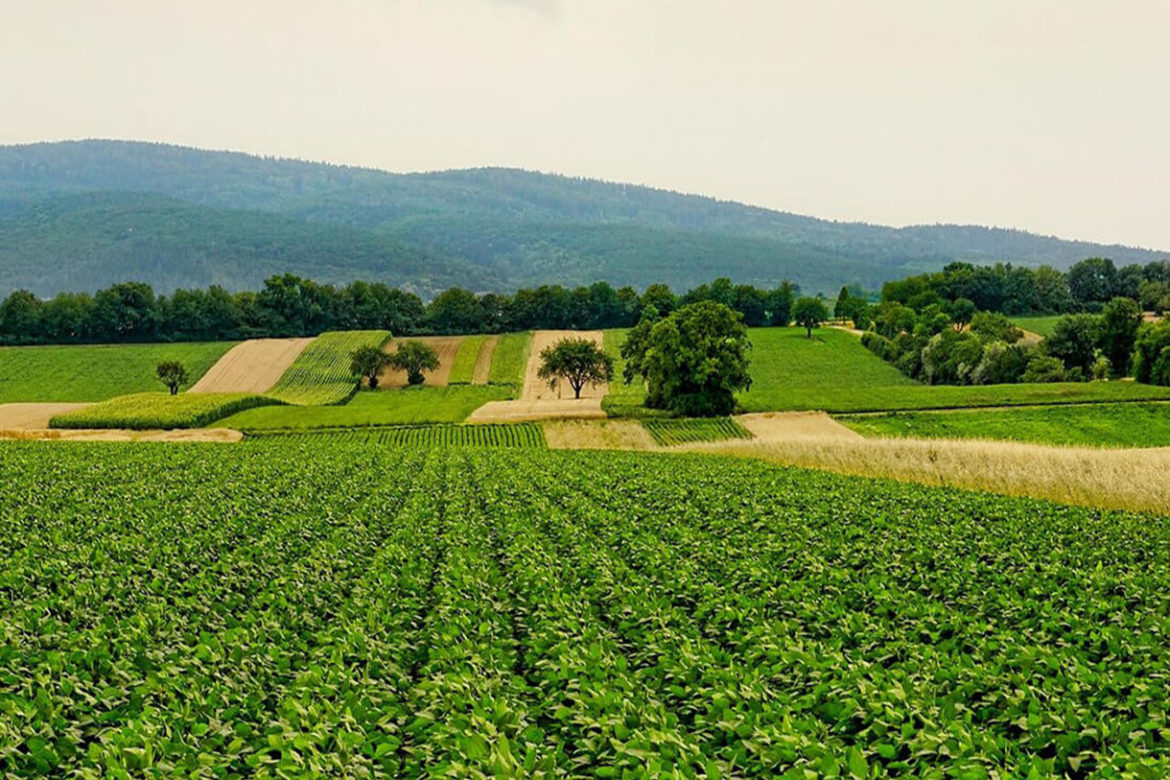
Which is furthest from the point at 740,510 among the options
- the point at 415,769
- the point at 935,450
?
the point at 935,450

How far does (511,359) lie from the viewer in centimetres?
12850

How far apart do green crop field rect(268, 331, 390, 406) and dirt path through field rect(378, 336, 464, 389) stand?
4.37 meters

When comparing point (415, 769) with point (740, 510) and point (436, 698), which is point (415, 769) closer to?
point (436, 698)

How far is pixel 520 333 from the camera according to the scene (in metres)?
147

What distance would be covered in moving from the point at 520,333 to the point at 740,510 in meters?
127

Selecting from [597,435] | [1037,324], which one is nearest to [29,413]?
[597,435]

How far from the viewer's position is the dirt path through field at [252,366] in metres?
115

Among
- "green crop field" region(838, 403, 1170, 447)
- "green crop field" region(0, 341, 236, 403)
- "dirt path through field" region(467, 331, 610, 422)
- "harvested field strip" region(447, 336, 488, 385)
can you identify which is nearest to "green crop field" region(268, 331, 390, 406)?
"harvested field strip" region(447, 336, 488, 385)

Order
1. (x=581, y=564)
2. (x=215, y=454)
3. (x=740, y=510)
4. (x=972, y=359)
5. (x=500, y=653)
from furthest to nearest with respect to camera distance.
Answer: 1. (x=972, y=359)
2. (x=215, y=454)
3. (x=740, y=510)
4. (x=581, y=564)
5. (x=500, y=653)

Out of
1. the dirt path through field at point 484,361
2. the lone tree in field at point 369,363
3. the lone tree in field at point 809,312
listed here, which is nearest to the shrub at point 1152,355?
the lone tree in field at point 809,312

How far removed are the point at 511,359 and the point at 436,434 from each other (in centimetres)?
5953

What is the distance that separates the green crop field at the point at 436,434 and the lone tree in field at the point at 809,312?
275 ft

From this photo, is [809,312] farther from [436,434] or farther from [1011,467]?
[1011,467]

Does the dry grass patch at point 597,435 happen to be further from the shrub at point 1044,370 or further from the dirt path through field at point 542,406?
the shrub at point 1044,370
